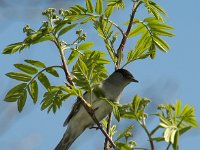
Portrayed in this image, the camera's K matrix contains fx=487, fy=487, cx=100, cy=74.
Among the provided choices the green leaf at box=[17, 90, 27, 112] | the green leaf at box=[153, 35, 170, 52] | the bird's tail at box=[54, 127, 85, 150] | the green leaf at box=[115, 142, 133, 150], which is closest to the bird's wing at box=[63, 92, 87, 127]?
the bird's tail at box=[54, 127, 85, 150]

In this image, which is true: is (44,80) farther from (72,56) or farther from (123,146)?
(123,146)

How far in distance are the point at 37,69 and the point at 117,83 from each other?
7.93 ft

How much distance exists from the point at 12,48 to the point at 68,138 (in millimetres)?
2353

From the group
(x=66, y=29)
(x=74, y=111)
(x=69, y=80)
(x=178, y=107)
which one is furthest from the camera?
(x=74, y=111)

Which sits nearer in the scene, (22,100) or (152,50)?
(22,100)

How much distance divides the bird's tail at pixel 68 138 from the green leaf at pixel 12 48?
230 cm

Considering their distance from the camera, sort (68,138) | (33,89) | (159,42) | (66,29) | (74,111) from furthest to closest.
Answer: (68,138) → (74,111) → (159,42) → (33,89) → (66,29)

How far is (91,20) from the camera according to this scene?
412 cm

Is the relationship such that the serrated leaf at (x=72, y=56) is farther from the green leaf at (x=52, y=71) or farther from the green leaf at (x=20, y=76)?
the green leaf at (x=20, y=76)

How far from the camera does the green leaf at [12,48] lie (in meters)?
3.88

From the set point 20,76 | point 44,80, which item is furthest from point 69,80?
point 20,76

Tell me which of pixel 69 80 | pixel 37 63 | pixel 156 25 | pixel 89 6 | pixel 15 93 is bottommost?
pixel 156 25

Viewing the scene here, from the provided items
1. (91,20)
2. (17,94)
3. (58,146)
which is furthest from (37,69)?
(58,146)

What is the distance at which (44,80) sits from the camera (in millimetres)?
4059
